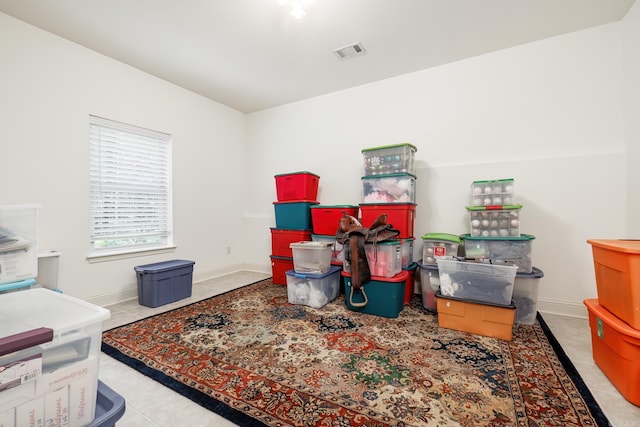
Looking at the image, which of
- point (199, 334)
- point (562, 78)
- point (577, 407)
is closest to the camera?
point (577, 407)

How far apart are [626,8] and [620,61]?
42cm

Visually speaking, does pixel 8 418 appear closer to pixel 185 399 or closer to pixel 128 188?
pixel 185 399

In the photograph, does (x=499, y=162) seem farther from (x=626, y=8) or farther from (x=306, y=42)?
(x=306, y=42)

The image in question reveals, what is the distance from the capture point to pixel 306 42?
8.92 ft

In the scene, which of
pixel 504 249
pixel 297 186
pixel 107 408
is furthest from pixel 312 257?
pixel 107 408

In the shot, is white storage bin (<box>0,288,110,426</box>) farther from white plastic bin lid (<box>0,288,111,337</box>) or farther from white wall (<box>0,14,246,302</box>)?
white wall (<box>0,14,246,302</box>)

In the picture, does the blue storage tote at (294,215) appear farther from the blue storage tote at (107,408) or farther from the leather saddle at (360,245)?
the blue storage tote at (107,408)

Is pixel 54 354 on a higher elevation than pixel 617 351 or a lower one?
higher

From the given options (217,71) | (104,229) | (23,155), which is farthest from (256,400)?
(217,71)

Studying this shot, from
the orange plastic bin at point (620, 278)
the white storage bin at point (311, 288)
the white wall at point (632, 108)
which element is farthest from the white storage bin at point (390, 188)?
the white wall at point (632, 108)

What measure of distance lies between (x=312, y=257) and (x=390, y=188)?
1159 mm

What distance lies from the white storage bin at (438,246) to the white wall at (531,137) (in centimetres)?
47

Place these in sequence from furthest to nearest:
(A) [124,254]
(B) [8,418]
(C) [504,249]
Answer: (A) [124,254], (C) [504,249], (B) [8,418]

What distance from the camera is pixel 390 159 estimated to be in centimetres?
297
